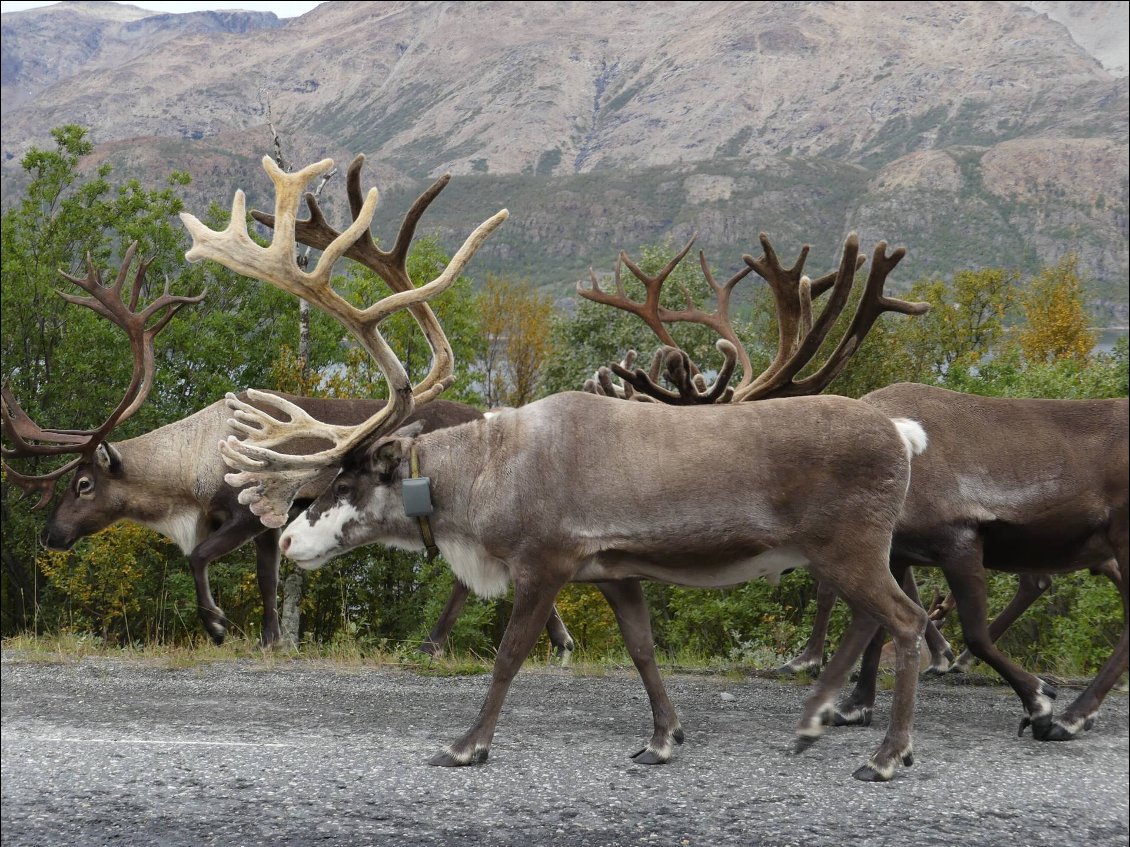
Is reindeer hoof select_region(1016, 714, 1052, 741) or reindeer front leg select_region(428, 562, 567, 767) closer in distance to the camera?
reindeer front leg select_region(428, 562, 567, 767)

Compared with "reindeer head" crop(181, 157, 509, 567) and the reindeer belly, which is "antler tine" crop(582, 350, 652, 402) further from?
the reindeer belly

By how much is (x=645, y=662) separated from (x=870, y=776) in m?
1.36

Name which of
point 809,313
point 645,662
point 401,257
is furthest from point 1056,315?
point 645,662

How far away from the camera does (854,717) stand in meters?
6.82

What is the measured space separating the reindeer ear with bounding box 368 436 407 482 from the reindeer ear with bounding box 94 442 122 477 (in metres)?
4.51

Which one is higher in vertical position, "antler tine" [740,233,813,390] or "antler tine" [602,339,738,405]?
"antler tine" [740,233,813,390]

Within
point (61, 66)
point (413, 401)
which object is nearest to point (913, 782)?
point (413, 401)

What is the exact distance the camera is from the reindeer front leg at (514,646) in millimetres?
5801

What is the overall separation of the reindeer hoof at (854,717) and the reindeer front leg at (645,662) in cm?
113

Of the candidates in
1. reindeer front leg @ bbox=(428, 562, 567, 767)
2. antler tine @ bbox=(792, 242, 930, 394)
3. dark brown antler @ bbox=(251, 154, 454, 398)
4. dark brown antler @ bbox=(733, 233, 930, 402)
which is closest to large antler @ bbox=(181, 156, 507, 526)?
dark brown antler @ bbox=(251, 154, 454, 398)

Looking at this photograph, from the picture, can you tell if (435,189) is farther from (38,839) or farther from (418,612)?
(418,612)

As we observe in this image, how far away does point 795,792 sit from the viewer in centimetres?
533

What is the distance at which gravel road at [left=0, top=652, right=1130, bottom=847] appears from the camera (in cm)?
475

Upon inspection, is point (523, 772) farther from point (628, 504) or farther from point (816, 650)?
point (816, 650)
